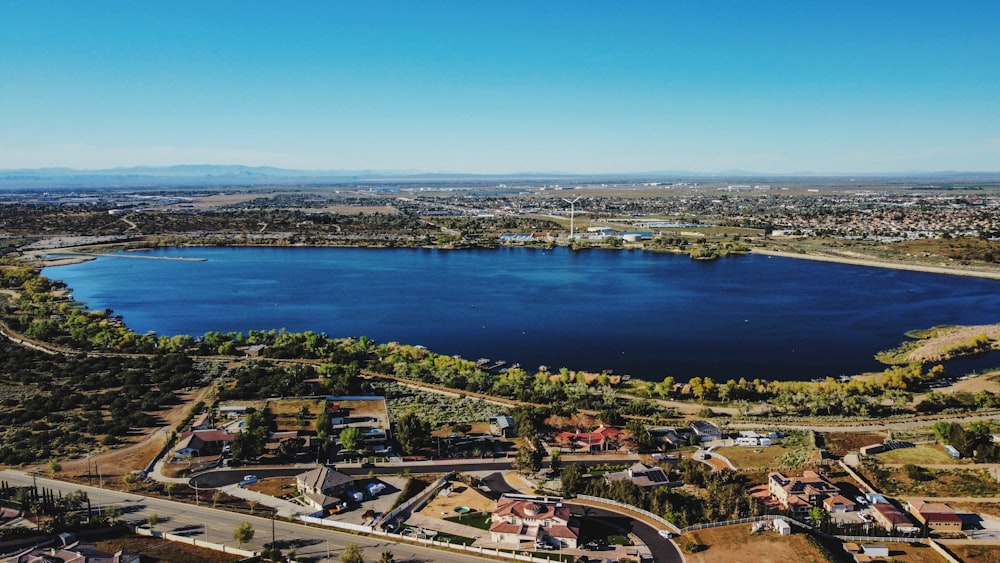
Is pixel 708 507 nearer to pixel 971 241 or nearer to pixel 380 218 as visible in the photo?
pixel 971 241

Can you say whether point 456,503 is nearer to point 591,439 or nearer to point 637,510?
point 637,510

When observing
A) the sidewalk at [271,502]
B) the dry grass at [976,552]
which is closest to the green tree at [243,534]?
the sidewalk at [271,502]

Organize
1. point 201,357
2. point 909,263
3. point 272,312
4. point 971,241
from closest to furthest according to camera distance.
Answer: point 201,357, point 272,312, point 909,263, point 971,241

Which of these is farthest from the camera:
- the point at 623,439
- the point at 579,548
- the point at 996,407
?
the point at 996,407

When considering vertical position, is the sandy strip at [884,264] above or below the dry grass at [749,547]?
above

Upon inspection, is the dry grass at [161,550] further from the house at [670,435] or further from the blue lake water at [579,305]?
the blue lake water at [579,305]

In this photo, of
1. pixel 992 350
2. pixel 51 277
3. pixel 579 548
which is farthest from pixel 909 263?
pixel 51 277
